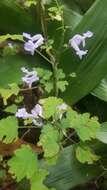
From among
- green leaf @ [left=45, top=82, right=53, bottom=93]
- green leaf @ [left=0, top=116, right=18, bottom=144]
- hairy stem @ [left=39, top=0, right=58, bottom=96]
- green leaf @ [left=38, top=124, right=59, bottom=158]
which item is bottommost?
green leaf @ [left=38, top=124, right=59, bottom=158]

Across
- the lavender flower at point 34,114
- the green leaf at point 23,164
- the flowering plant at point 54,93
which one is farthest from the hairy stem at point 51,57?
the green leaf at point 23,164

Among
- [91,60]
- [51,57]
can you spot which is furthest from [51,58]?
[91,60]

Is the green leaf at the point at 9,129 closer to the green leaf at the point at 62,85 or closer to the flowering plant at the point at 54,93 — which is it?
the flowering plant at the point at 54,93

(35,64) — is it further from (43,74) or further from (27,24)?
(43,74)

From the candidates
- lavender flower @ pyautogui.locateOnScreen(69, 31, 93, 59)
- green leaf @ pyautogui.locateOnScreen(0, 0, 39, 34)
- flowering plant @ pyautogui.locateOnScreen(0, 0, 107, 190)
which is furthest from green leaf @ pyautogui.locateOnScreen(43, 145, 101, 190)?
green leaf @ pyautogui.locateOnScreen(0, 0, 39, 34)

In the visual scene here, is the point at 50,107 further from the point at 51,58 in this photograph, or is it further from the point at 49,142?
the point at 51,58

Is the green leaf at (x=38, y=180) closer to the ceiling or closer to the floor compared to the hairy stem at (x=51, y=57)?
closer to the floor

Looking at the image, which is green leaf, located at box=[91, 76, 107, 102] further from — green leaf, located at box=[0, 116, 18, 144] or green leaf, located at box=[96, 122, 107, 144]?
green leaf, located at box=[0, 116, 18, 144]
